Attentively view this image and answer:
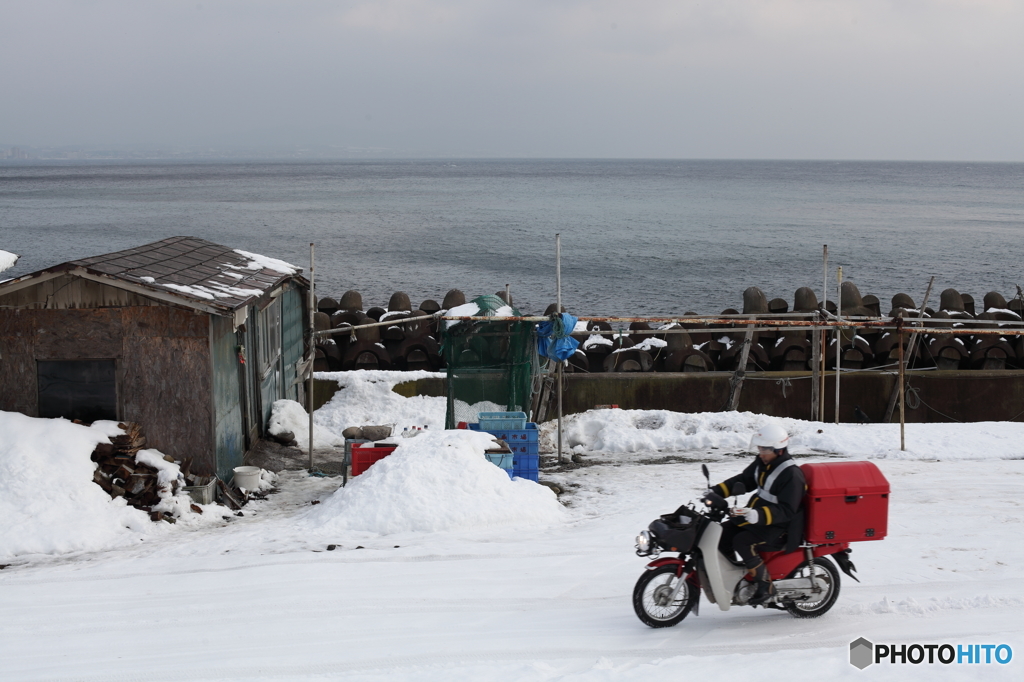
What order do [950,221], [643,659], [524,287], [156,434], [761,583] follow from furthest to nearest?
[950,221], [524,287], [156,434], [761,583], [643,659]

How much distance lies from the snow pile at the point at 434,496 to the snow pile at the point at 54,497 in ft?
7.20

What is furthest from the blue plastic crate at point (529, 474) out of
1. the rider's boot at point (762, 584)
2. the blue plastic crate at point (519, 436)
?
the rider's boot at point (762, 584)

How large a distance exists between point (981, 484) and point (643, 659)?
7.49 metres

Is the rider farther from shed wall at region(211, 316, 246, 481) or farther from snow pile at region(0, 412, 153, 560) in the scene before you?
shed wall at region(211, 316, 246, 481)

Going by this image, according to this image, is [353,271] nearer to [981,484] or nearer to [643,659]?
[981,484]

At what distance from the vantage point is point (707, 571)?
23.6 feet

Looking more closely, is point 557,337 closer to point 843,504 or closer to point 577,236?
point 843,504

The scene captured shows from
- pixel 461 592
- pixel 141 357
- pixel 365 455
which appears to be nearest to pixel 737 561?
pixel 461 592

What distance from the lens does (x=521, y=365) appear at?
1406cm

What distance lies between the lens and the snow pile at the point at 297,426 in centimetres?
1488

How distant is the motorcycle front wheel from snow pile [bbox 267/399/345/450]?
868 cm

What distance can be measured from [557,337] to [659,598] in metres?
6.78

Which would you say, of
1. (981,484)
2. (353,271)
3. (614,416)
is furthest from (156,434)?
(353,271)

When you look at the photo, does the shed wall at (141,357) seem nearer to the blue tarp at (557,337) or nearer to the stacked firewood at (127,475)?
the stacked firewood at (127,475)
